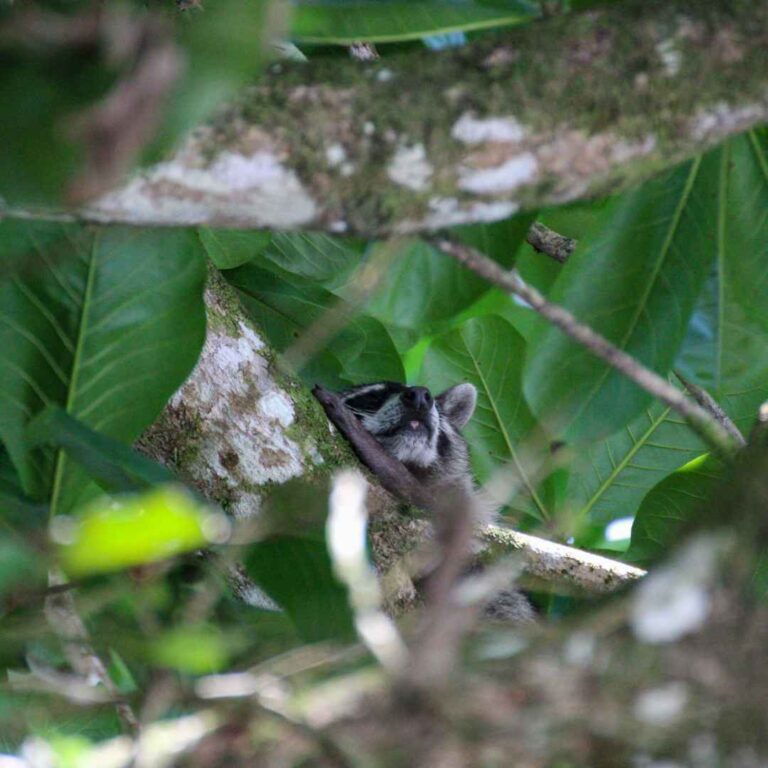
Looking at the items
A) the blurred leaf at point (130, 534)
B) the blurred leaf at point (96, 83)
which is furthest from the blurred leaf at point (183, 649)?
the blurred leaf at point (96, 83)

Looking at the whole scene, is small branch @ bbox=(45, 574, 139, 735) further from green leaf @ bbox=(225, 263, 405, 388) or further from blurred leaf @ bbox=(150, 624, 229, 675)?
green leaf @ bbox=(225, 263, 405, 388)

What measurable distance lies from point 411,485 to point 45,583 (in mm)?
2021

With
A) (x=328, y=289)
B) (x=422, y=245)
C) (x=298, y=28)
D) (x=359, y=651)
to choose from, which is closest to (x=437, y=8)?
(x=298, y=28)

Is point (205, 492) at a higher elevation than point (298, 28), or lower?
lower

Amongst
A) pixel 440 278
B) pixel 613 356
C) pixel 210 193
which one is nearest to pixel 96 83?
pixel 210 193

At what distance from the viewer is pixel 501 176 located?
6.04 feet

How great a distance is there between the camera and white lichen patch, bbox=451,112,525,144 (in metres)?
1.81

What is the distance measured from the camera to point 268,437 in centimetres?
321

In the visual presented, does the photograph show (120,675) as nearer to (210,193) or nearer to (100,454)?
(100,454)

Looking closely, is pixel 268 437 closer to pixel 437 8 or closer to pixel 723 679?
pixel 437 8

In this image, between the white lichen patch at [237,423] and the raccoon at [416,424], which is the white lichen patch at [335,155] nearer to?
the white lichen patch at [237,423]

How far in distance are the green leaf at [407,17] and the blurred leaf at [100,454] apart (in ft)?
2.54

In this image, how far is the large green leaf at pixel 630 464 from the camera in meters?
4.06

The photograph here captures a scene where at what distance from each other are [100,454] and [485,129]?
0.81 meters
